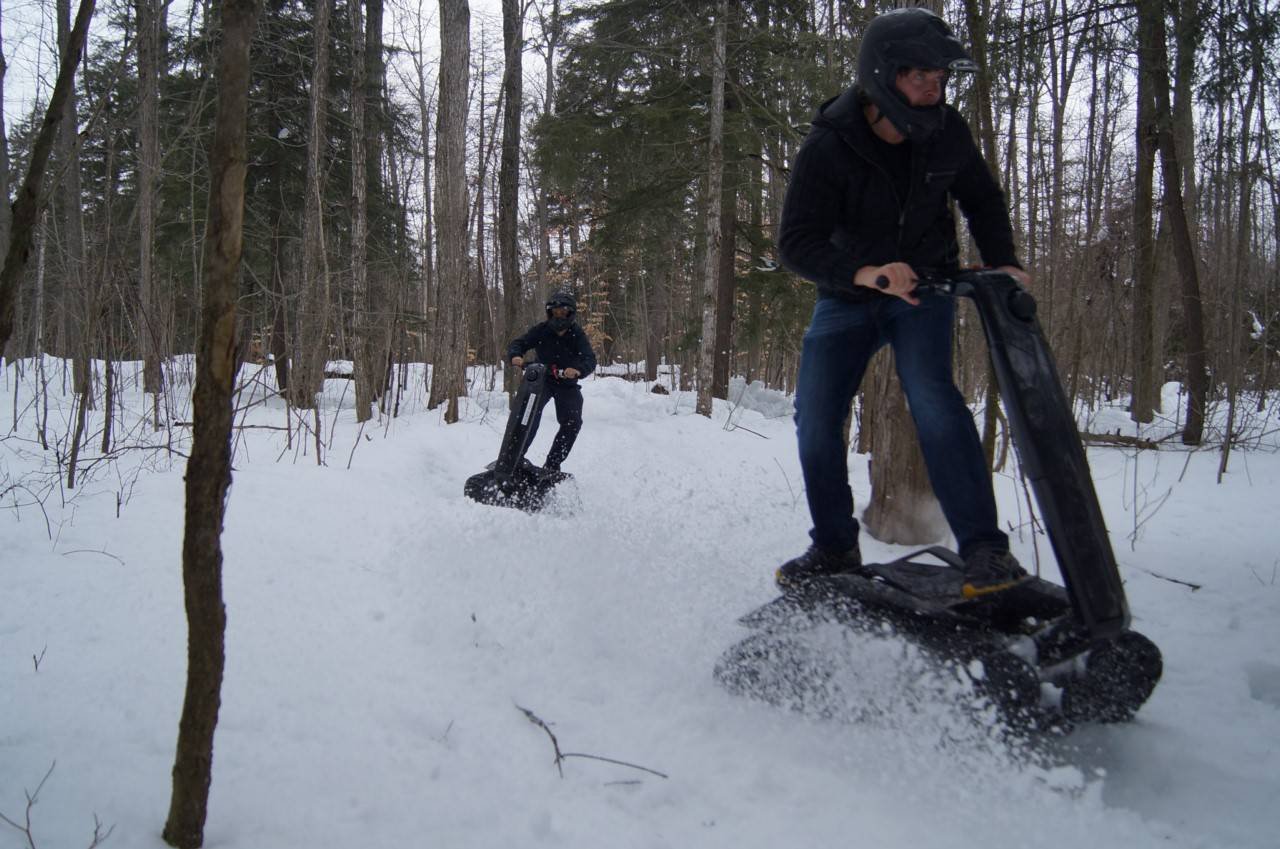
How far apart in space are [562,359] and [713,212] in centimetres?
596

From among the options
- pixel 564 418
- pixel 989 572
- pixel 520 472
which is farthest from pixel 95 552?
pixel 564 418

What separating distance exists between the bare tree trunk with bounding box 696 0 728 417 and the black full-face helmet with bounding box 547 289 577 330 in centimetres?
564

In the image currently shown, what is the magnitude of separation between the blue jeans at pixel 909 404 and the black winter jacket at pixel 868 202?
0.41 feet

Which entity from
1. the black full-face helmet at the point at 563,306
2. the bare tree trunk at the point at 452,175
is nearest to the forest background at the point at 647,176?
the bare tree trunk at the point at 452,175

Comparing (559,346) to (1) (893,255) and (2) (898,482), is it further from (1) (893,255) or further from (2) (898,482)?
(1) (893,255)

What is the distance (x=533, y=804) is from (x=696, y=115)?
13.0m

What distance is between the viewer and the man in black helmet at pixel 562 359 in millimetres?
6785

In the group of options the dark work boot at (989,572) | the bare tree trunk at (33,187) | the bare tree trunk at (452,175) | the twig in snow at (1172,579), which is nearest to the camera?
the bare tree trunk at (33,187)

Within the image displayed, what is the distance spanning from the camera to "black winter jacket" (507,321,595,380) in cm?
709

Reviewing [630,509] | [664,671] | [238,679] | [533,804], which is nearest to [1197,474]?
[630,509]

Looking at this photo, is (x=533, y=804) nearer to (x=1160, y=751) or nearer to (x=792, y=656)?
(x=792, y=656)

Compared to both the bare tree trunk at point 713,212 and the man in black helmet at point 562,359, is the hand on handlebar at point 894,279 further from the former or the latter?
the bare tree trunk at point 713,212

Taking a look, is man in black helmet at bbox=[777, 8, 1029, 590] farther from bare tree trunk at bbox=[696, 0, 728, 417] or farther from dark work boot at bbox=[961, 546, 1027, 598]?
bare tree trunk at bbox=[696, 0, 728, 417]

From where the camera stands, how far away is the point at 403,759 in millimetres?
1890
